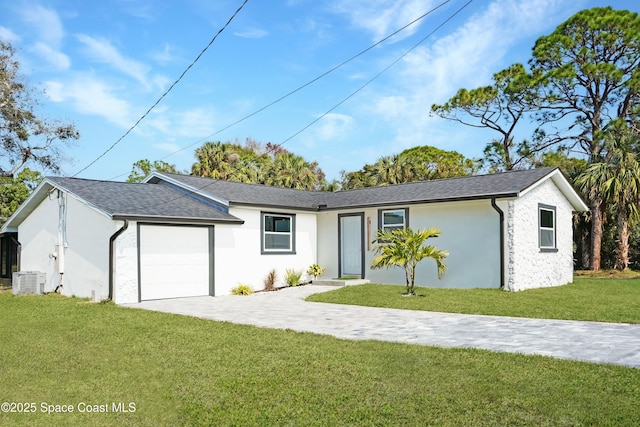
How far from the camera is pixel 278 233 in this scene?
17688 mm

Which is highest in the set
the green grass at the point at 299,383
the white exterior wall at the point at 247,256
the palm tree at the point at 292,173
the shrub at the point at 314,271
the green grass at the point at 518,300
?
the palm tree at the point at 292,173

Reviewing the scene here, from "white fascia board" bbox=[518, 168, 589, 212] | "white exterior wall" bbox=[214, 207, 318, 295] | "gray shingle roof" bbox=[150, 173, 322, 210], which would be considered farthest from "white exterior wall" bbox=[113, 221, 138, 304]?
"white fascia board" bbox=[518, 168, 589, 212]

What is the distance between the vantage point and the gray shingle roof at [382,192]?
50.9 ft

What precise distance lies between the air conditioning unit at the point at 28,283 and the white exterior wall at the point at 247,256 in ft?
18.1

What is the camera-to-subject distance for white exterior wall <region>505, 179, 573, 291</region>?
14789 mm

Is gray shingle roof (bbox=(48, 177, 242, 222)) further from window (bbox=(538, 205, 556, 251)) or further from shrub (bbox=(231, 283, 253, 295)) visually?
window (bbox=(538, 205, 556, 251))

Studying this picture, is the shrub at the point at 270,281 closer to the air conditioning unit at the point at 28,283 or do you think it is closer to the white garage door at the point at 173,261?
the white garage door at the point at 173,261

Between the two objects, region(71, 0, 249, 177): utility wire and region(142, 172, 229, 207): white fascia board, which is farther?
region(142, 172, 229, 207): white fascia board

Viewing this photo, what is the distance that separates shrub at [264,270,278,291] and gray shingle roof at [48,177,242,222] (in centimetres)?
235

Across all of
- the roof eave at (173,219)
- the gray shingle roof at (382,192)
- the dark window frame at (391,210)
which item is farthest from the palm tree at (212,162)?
the roof eave at (173,219)

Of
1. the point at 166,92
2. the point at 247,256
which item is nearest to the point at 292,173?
the point at 247,256

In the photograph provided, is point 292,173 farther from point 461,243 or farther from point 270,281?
point 461,243

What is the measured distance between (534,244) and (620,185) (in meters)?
7.69

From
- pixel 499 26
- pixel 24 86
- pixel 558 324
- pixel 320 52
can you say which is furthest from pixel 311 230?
pixel 24 86
